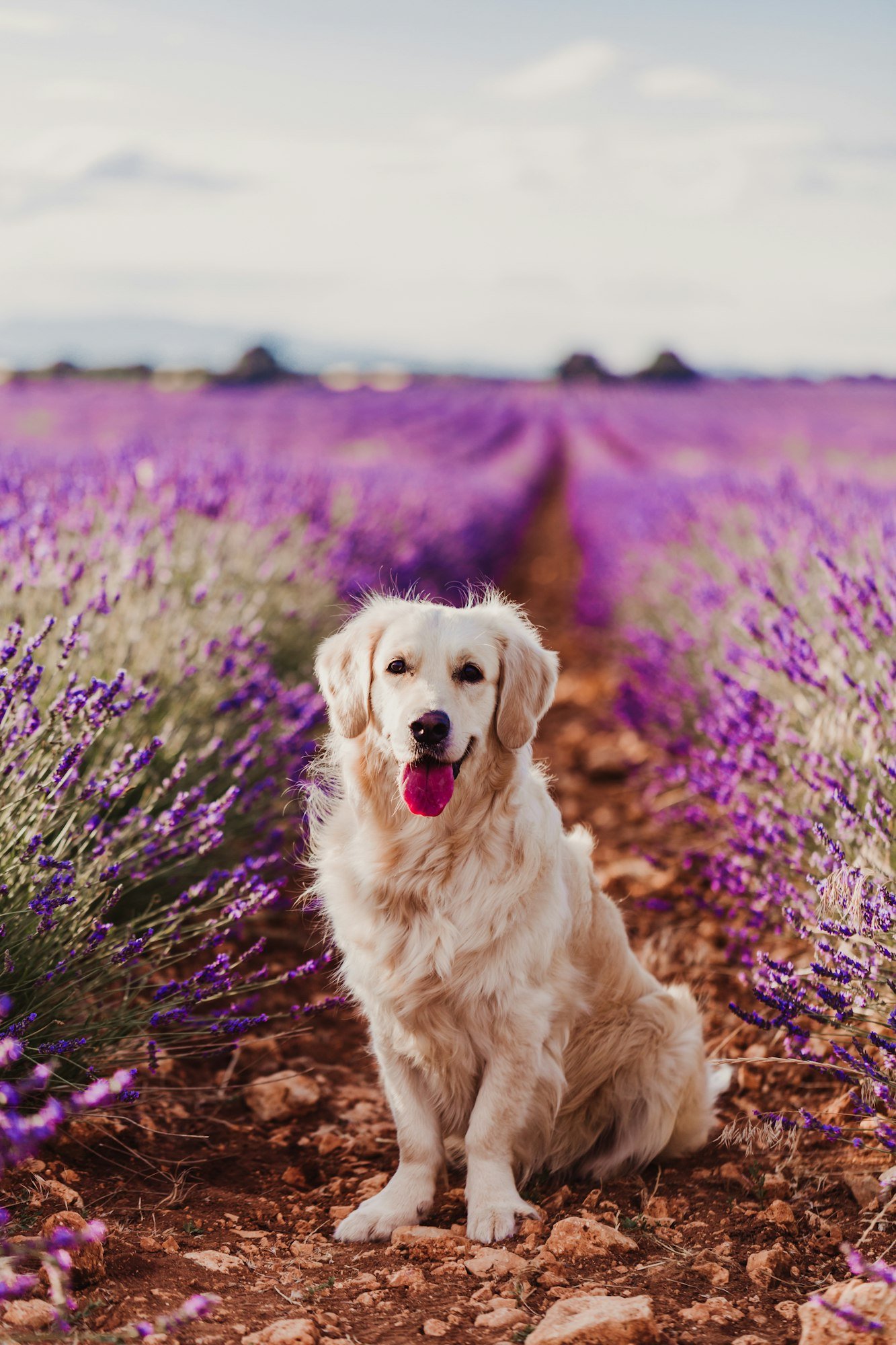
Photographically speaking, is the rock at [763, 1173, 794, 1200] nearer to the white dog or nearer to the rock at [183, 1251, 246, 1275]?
the white dog

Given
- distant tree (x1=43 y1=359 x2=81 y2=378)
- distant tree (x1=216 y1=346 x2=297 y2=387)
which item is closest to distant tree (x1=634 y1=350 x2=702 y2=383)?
distant tree (x1=216 y1=346 x2=297 y2=387)

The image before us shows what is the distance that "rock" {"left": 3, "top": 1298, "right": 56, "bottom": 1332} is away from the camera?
4.84ft

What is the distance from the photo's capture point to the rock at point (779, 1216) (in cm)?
200

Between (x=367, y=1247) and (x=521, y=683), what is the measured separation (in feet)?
3.70

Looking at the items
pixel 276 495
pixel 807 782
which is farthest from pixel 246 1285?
pixel 276 495

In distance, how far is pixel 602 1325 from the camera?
5.20 ft

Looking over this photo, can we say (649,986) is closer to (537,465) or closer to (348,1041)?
(348,1041)

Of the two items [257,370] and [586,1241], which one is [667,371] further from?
[586,1241]

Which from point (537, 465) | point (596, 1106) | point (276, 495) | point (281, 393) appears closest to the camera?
point (596, 1106)

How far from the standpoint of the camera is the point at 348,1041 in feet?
10.1

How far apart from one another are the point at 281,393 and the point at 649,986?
82.2ft

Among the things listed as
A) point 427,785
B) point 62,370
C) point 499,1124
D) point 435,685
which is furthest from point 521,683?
point 62,370

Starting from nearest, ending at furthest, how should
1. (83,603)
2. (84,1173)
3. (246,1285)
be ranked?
(246,1285)
(84,1173)
(83,603)

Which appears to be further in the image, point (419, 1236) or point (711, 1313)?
point (419, 1236)
